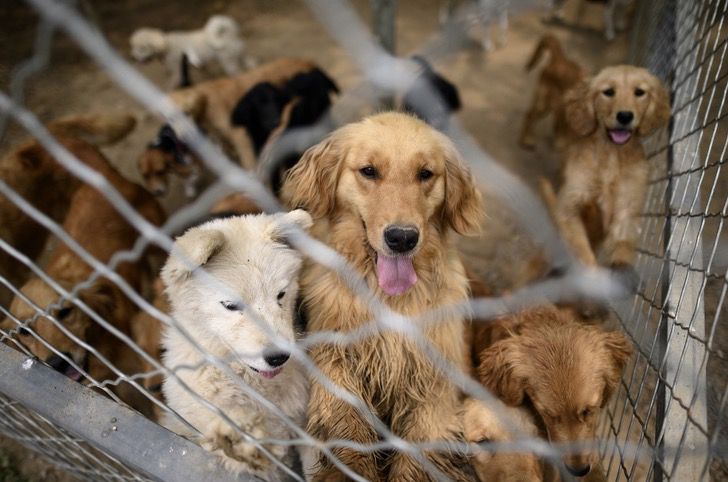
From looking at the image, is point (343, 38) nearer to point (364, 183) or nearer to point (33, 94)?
point (364, 183)

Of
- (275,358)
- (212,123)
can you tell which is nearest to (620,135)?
(275,358)

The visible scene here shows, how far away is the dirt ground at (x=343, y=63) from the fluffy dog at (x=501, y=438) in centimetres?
137

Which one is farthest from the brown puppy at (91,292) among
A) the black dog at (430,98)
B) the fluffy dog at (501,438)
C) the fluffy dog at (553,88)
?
the fluffy dog at (553,88)

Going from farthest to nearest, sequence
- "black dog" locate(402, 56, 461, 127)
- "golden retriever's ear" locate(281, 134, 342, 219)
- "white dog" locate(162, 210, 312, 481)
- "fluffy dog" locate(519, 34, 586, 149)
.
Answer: "fluffy dog" locate(519, 34, 586, 149)
"black dog" locate(402, 56, 461, 127)
"golden retriever's ear" locate(281, 134, 342, 219)
"white dog" locate(162, 210, 312, 481)

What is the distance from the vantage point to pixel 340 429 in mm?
1909

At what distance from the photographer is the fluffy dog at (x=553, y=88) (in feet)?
12.9

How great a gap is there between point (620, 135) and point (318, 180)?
1.89 m

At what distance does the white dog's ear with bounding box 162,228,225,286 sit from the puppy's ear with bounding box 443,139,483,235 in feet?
2.89

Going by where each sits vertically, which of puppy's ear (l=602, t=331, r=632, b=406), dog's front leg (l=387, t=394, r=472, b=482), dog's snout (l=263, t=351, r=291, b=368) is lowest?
dog's front leg (l=387, t=394, r=472, b=482)

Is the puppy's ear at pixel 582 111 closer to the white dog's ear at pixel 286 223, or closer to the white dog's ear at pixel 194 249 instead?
the white dog's ear at pixel 286 223

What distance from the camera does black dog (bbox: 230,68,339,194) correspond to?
357cm

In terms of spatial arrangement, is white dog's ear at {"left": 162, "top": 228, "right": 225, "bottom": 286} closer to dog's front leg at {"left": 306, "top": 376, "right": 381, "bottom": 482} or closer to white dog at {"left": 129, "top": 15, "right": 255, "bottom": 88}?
dog's front leg at {"left": 306, "top": 376, "right": 381, "bottom": 482}

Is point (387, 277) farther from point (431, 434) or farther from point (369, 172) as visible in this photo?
point (431, 434)

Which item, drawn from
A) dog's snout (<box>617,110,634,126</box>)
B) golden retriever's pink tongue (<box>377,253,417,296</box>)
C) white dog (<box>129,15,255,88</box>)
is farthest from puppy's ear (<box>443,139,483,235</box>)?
white dog (<box>129,15,255,88</box>)
